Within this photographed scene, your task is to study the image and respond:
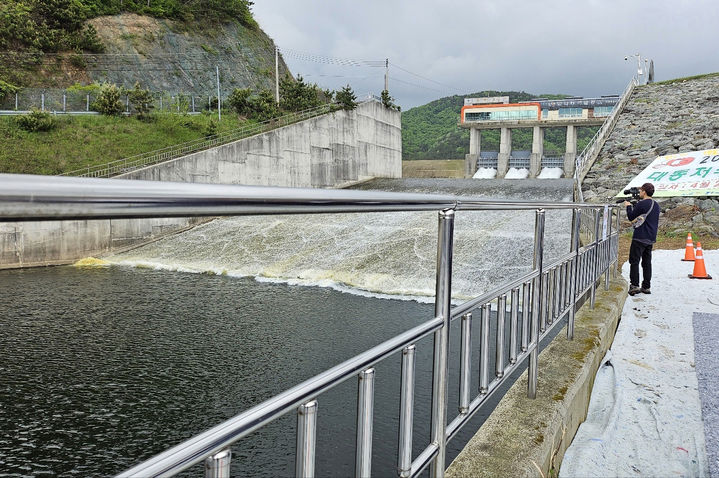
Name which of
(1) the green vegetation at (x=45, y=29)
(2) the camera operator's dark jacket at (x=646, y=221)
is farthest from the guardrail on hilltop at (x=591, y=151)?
(1) the green vegetation at (x=45, y=29)

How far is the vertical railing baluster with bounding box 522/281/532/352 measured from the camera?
2.67m

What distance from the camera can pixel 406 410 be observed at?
1.55 metres

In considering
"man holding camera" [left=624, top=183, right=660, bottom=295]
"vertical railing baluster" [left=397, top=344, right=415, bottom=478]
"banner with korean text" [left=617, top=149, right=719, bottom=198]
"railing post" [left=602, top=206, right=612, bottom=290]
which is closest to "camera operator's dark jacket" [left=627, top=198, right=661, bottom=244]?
"man holding camera" [left=624, top=183, right=660, bottom=295]

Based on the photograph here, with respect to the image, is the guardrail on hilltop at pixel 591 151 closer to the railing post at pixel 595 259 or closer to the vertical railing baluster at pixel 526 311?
the railing post at pixel 595 259

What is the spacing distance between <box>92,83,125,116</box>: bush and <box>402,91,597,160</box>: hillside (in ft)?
150

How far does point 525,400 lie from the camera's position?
2889 mm

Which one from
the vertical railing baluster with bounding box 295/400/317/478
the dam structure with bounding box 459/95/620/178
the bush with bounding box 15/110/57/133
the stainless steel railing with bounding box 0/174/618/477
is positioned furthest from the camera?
the dam structure with bounding box 459/95/620/178

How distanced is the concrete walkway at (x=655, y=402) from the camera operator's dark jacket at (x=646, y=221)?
3.99ft

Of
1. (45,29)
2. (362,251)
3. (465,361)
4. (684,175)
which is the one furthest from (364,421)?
(45,29)

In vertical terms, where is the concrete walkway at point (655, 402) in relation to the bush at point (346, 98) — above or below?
below

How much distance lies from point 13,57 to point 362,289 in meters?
24.6

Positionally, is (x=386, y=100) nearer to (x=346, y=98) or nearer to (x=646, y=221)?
(x=346, y=98)

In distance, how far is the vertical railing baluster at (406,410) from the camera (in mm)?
1525

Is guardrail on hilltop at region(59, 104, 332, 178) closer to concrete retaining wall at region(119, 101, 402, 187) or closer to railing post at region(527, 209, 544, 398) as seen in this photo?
concrete retaining wall at region(119, 101, 402, 187)
